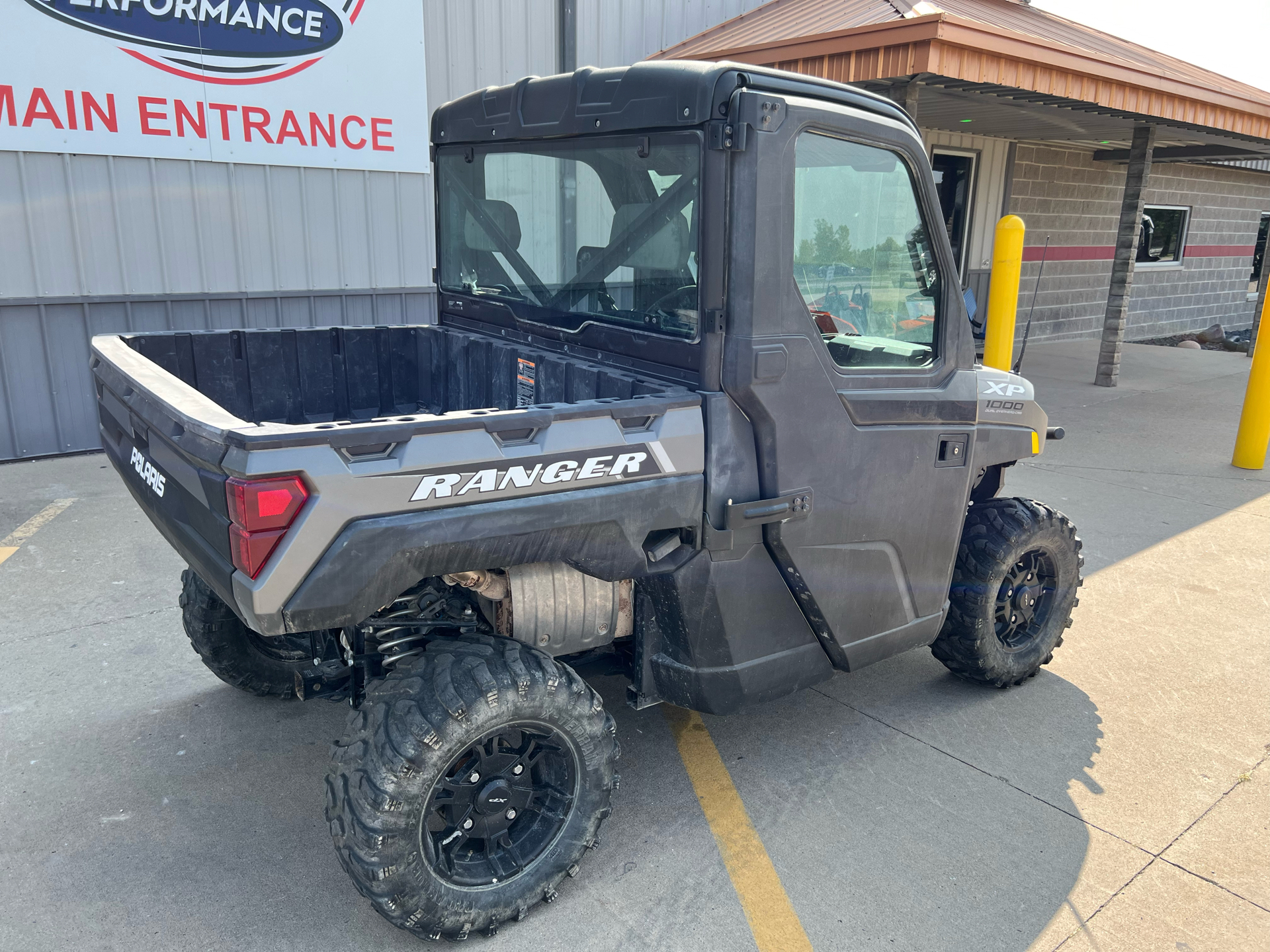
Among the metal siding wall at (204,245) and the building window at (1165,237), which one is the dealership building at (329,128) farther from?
the building window at (1165,237)

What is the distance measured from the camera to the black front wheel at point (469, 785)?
8.05 ft

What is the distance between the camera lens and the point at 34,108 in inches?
258

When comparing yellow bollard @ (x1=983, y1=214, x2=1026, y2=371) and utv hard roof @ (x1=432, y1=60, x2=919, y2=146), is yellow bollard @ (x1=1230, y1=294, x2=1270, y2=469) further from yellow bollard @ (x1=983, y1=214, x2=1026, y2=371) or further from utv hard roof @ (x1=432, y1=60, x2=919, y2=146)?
utv hard roof @ (x1=432, y1=60, x2=919, y2=146)

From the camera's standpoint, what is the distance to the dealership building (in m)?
6.73

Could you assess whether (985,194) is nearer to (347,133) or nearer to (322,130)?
(347,133)

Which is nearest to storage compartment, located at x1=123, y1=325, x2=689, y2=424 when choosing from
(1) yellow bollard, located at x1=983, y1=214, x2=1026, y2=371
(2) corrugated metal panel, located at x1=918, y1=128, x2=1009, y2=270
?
(1) yellow bollard, located at x1=983, y1=214, x2=1026, y2=371

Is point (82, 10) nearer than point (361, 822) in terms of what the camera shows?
No

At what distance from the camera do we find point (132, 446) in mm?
2973

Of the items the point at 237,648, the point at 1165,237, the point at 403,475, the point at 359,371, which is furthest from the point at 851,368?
the point at 1165,237

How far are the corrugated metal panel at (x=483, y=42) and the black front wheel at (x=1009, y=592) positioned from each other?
21.0 ft

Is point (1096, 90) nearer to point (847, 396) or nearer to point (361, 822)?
point (847, 396)

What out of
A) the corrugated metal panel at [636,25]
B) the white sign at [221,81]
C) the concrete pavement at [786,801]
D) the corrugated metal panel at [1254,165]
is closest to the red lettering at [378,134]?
the white sign at [221,81]

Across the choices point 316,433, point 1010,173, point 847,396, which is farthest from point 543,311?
point 1010,173

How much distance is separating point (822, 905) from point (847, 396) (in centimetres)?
159
